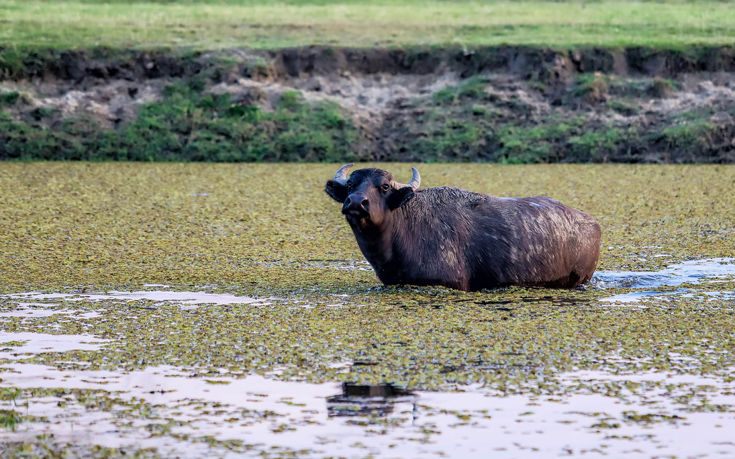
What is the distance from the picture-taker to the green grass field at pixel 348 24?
76.4 feet

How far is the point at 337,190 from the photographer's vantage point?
30.6 ft

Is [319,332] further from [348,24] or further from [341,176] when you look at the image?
[348,24]

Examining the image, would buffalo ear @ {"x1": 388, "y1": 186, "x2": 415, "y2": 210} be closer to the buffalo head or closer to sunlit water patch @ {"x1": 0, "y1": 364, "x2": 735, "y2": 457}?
the buffalo head

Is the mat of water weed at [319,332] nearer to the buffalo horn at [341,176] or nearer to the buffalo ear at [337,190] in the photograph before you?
the buffalo ear at [337,190]

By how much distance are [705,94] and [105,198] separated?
11.0 m

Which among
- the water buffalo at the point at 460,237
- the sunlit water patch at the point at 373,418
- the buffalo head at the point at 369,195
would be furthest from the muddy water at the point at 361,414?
the water buffalo at the point at 460,237

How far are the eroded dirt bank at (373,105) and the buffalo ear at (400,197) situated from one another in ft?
36.3

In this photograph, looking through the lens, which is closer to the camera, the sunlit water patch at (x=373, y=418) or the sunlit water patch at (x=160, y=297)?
the sunlit water patch at (x=373, y=418)

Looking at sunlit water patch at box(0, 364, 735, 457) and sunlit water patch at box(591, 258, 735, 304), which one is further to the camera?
sunlit water patch at box(591, 258, 735, 304)

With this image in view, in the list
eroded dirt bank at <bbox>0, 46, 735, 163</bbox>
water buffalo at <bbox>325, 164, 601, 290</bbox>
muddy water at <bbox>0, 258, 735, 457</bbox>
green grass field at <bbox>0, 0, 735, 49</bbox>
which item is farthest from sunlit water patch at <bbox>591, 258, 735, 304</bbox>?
green grass field at <bbox>0, 0, 735, 49</bbox>

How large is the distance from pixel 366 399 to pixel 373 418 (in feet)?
1.09

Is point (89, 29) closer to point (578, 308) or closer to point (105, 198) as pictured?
point (105, 198)

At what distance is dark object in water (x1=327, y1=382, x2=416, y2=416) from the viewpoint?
6.04 metres

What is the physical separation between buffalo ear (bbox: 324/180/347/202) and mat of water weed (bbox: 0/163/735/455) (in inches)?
26.9
